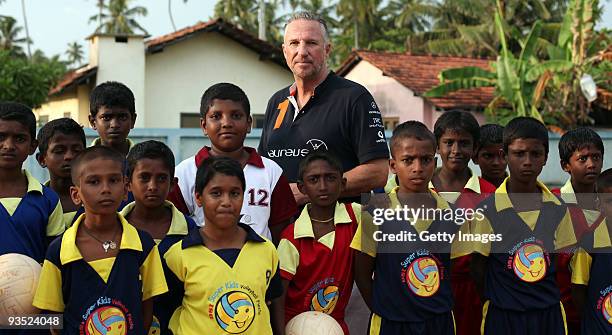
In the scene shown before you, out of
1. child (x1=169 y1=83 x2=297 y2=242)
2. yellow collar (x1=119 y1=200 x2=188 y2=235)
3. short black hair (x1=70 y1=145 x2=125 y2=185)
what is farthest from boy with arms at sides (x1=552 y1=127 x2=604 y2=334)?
short black hair (x1=70 y1=145 x2=125 y2=185)

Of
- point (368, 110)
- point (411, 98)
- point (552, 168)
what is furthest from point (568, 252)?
point (411, 98)

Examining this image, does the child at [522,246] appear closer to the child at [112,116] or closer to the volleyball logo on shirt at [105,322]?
the volleyball logo on shirt at [105,322]

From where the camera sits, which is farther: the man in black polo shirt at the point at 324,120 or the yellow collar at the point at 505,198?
the man in black polo shirt at the point at 324,120

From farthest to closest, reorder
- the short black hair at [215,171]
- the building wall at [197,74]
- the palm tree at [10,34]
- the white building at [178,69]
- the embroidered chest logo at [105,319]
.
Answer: the palm tree at [10,34]
the building wall at [197,74]
the white building at [178,69]
the short black hair at [215,171]
the embroidered chest logo at [105,319]

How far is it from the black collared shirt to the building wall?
47.9 ft

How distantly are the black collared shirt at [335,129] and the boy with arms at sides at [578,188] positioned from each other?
44.2 inches

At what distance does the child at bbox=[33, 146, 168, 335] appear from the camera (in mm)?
2885

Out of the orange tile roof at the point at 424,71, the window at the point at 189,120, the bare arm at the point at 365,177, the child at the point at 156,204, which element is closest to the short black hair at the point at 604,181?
the bare arm at the point at 365,177

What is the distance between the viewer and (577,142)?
4.16 meters

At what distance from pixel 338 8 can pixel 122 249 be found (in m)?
35.2

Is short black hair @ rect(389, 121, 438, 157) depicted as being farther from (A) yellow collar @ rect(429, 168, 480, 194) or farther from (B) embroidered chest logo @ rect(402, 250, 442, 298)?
(B) embroidered chest logo @ rect(402, 250, 442, 298)

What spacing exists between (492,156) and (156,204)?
2.34 meters

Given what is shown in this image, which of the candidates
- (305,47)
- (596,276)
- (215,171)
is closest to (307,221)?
(215,171)

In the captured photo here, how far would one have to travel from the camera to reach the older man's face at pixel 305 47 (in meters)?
3.93
